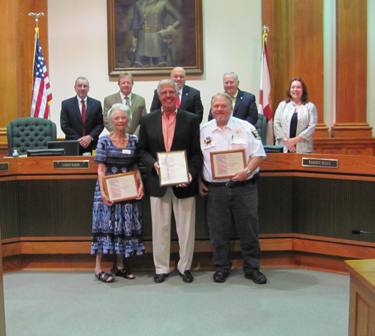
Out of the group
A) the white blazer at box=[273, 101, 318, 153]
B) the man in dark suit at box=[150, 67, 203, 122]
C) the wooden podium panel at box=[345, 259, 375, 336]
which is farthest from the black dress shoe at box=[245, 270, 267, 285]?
the wooden podium panel at box=[345, 259, 375, 336]

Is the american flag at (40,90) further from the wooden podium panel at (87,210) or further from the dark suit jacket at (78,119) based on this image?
the wooden podium panel at (87,210)

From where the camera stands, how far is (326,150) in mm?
7633

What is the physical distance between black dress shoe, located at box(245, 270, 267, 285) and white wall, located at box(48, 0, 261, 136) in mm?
4091

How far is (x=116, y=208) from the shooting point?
4.50 meters

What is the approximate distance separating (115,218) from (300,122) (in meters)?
2.07

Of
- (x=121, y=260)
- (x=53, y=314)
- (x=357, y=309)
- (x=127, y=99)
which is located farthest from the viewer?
(x=127, y=99)

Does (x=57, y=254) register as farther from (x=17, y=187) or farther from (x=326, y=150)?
(x=326, y=150)

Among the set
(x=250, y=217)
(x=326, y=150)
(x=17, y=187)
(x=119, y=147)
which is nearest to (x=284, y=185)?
(x=250, y=217)

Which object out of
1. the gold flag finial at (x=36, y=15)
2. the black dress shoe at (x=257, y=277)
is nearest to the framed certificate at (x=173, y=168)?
the black dress shoe at (x=257, y=277)

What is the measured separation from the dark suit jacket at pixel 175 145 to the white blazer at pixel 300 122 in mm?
1091

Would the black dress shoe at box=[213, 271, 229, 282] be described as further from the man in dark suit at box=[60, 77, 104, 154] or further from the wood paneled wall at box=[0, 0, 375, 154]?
the wood paneled wall at box=[0, 0, 375, 154]

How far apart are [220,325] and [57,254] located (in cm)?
210

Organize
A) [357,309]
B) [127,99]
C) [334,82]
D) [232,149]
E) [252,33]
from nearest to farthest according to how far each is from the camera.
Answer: [357,309] < [232,149] < [127,99] < [334,82] < [252,33]

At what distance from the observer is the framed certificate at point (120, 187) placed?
4.45 m
